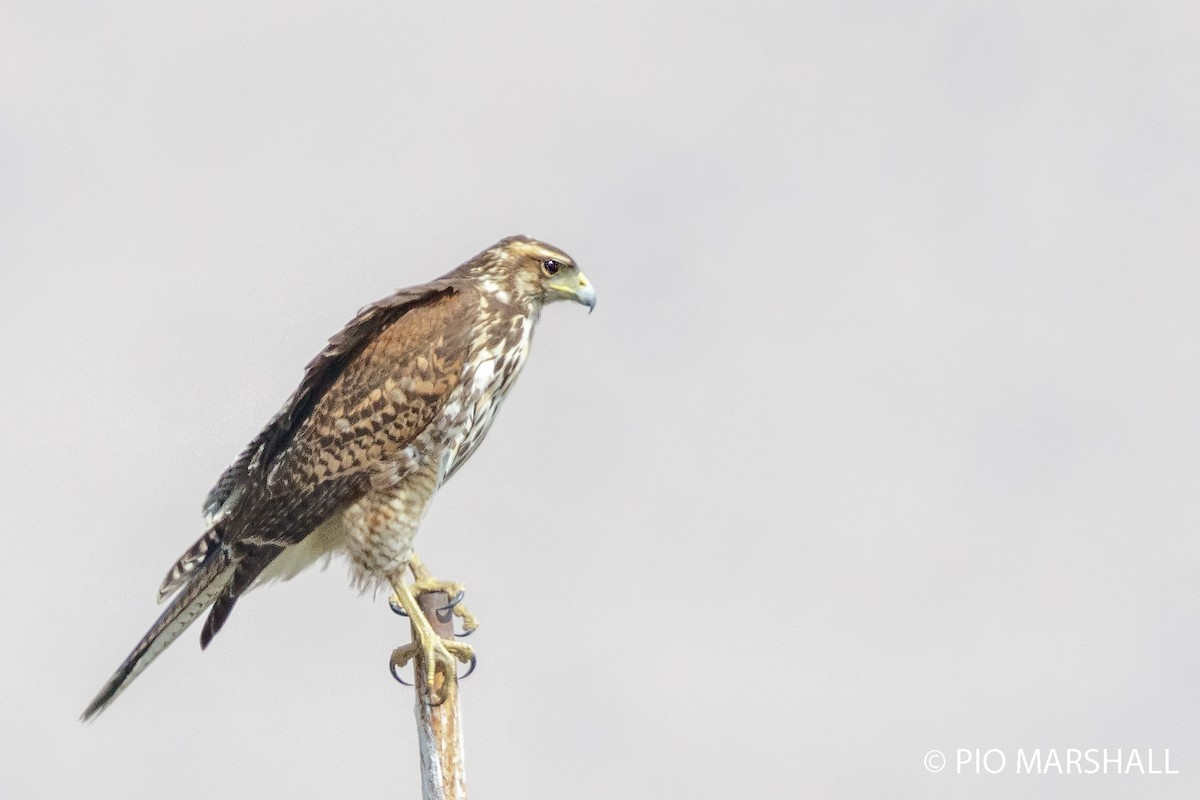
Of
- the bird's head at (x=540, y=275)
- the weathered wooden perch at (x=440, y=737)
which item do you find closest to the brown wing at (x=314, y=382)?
the bird's head at (x=540, y=275)

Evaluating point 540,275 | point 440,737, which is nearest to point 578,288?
point 540,275

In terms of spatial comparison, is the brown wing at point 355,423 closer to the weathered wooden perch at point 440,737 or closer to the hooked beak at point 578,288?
the hooked beak at point 578,288

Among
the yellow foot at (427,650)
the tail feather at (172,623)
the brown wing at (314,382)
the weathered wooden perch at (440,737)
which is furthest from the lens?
the brown wing at (314,382)

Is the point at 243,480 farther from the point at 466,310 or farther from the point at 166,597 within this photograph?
the point at 466,310

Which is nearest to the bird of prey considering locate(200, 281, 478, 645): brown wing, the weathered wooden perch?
locate(200, 281, 478, 645): brown wing

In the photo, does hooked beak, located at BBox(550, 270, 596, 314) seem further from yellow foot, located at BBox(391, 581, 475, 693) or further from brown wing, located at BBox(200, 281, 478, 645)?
yellow foot, located at BBox(391, 581, 475, 693)

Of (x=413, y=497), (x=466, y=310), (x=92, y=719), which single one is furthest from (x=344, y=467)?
(x=92, y=719)

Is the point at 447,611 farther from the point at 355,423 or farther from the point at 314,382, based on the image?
the point at 314,382
